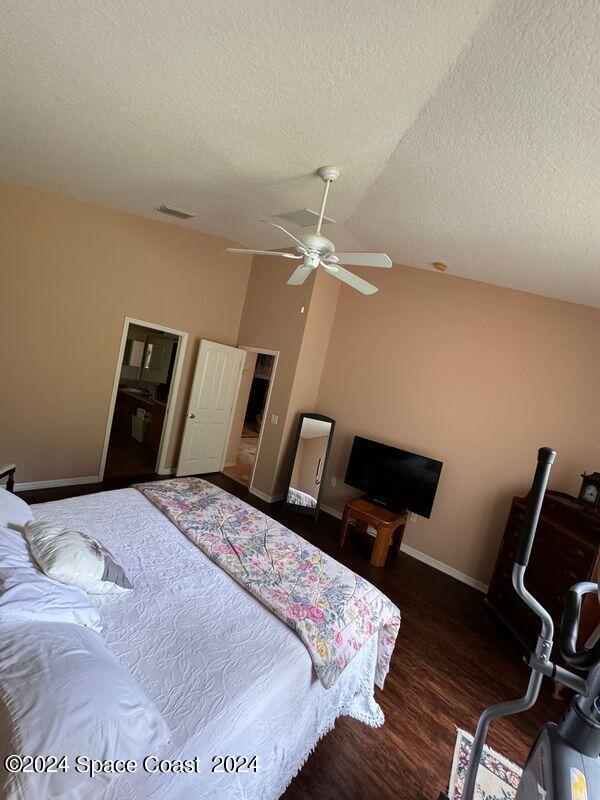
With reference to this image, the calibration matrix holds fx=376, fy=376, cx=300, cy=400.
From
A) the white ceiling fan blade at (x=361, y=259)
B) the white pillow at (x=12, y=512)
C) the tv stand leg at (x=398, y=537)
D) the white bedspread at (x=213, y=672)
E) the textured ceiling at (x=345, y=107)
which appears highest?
the textured ceiling at (x=345, y=107)

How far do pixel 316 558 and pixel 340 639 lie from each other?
22.7 inches

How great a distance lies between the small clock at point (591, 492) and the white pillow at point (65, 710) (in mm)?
3289

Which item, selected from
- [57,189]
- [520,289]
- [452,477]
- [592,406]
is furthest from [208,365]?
[592,406]

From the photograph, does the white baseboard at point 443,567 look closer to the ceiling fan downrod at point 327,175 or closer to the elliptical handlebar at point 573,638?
the elliptical handlebar at point 573,638

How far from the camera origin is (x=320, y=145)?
2.11m

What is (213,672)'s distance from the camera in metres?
1.38

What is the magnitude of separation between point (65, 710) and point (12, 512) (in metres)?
1.33

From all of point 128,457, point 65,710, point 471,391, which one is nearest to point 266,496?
point 128,457

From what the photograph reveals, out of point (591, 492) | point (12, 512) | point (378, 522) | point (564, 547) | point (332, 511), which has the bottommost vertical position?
point (332, 511)

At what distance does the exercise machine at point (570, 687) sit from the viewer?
1.11 meters

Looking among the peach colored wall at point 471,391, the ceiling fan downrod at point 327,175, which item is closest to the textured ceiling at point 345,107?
the ceiling fan downrod at point 327,175

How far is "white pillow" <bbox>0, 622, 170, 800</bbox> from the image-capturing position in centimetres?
93

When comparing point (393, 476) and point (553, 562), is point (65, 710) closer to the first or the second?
point (553, 562)

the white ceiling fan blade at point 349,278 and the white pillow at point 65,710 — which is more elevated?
the white ceiling fan blade at point 349,278
